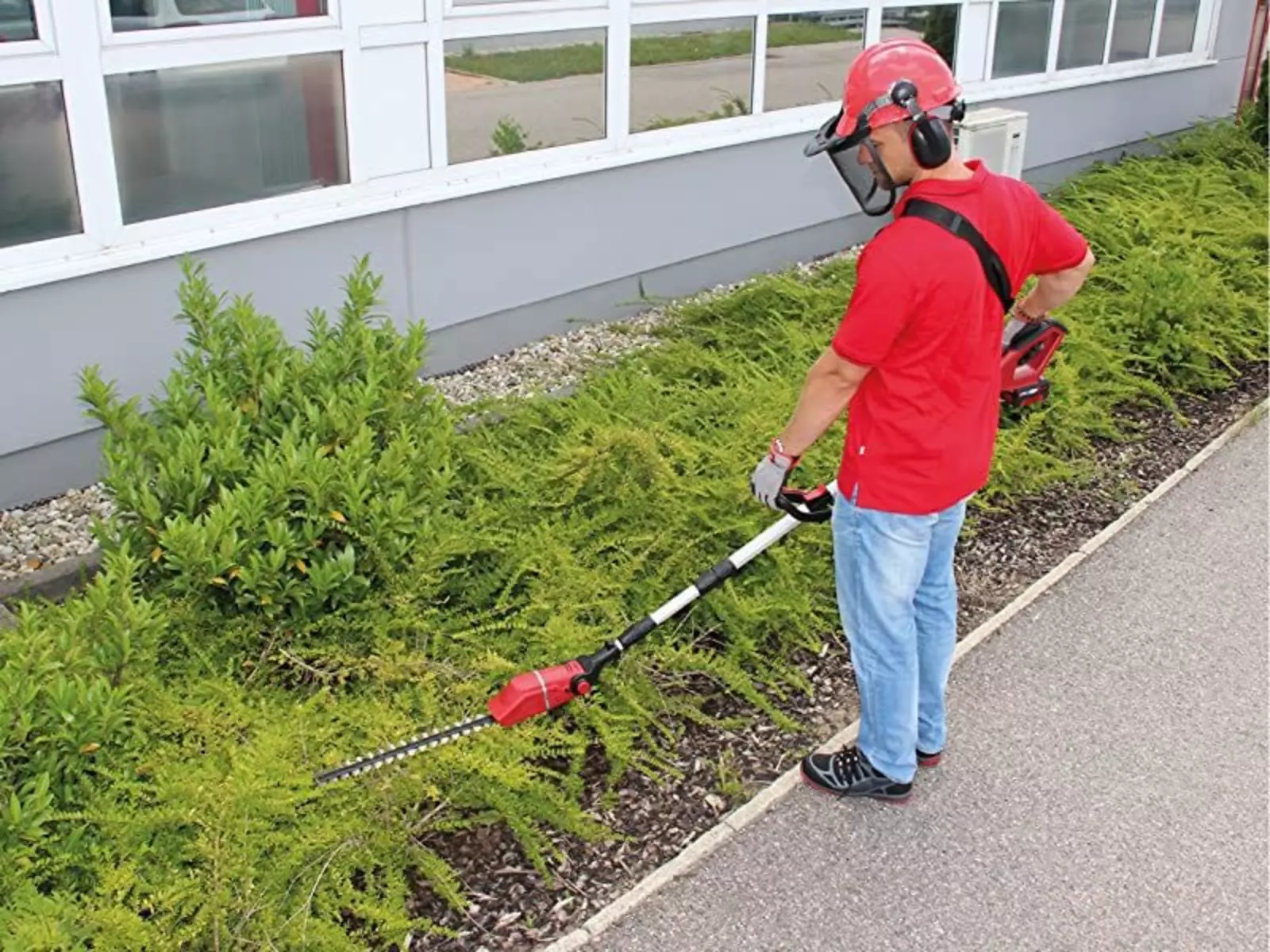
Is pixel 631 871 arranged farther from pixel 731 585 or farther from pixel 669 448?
pixel 669 448

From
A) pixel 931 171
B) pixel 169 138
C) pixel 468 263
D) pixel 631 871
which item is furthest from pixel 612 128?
pixel 631 871

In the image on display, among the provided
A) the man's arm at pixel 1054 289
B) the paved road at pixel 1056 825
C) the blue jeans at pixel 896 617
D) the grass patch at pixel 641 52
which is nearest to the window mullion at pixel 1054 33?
the grass patch at pixel 641 52

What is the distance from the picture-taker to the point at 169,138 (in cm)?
516

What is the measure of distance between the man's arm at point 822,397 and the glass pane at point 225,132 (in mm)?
3074

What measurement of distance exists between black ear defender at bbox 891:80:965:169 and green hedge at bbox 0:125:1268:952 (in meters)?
1.72

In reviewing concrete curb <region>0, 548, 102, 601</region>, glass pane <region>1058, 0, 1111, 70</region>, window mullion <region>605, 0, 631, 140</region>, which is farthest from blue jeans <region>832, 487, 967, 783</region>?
glass pane <region>1058, 0, 1111, 70</region>

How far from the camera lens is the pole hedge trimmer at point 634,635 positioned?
11.3 ft

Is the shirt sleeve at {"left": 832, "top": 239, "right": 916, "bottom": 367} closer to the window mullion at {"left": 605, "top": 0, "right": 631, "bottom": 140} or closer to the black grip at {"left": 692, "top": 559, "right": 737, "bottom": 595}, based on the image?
the black grip at {"left": 692, "top": 559, "right": 737, "bottom": 595}

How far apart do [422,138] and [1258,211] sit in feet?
19.5

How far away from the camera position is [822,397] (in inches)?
128

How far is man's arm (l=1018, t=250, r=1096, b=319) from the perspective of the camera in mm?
3564

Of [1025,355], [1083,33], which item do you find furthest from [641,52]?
[1083,33]

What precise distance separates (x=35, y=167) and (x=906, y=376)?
11.0 ft

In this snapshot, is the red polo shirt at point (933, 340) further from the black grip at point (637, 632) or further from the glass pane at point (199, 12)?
the glass pane at point (199, 12)
